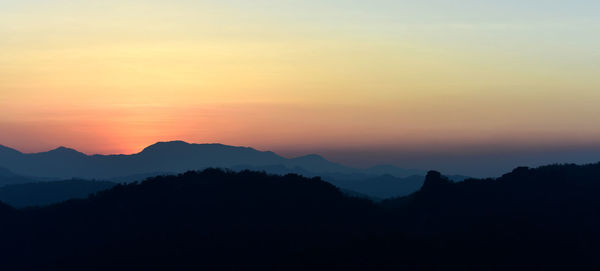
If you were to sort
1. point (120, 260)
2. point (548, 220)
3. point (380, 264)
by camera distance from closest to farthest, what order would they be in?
1. point (380, 264)
2. point (120, 260)
3. point (548, 220)

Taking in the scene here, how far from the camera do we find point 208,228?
581ft

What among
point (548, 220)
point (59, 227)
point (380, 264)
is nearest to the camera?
point (380, 264)

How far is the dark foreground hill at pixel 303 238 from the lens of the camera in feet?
489

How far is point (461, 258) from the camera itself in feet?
485

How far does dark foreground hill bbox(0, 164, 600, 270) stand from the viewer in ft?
489

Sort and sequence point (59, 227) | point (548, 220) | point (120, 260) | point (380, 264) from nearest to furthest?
point (380, 264), point (120, 260), point (548, 220), point (59, 227)

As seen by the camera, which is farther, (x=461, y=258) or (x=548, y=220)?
(x=548, y=220)

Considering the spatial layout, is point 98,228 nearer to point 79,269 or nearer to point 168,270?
point 79,269

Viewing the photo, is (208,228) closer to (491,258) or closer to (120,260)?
(120,260)

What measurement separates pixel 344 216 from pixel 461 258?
54628 mm

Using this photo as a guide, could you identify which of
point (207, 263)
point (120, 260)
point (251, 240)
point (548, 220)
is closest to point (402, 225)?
point (548, 220)

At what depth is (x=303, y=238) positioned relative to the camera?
161625mm

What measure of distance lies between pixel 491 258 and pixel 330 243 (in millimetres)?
38995

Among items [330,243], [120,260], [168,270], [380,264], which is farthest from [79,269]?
[380,264]
